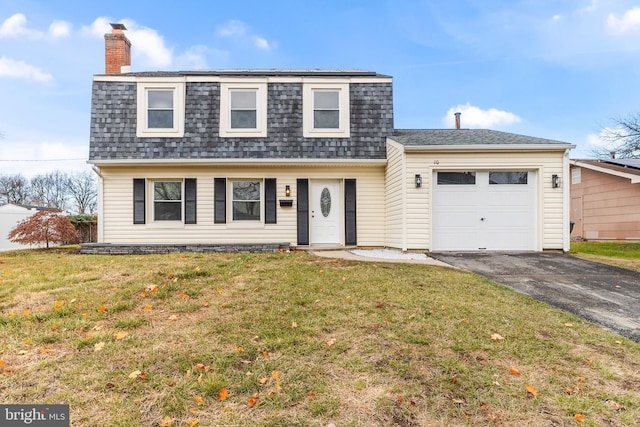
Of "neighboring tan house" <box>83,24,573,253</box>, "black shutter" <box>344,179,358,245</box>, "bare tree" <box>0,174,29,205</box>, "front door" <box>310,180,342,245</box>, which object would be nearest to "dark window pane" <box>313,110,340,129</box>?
"neighboring tan house" <box>83,24,573,253</box>

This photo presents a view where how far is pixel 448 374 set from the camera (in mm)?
2570

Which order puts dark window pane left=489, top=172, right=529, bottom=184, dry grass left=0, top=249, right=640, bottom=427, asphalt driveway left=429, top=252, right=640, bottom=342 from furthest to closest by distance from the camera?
1. dark window pane left=489, top=172, right=529, bottom=184
2. asphalt driveway left=429, top=252, right=640, bottom=342
3. dry grass left=0, top=249, right=640, bottom=427

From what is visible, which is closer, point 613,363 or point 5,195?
point 613,363

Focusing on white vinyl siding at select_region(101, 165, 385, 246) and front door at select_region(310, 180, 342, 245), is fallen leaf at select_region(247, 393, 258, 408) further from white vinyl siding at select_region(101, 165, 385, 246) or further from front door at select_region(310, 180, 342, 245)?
front door at select_region(310, 180, 342, 245)

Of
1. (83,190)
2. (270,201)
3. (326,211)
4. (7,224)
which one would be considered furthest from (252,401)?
(83,190)

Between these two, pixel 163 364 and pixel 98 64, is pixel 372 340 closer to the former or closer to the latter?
pixel 163 364

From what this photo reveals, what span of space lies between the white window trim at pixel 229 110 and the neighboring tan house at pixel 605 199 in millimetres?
13095

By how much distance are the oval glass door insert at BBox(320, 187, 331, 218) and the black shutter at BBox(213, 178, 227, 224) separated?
2.84 metres

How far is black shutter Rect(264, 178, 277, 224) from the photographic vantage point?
980cm

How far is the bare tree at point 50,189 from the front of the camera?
3406 cm

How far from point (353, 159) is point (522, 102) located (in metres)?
14.8

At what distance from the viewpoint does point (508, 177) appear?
8.79 m

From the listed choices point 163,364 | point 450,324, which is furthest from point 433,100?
point 163,364

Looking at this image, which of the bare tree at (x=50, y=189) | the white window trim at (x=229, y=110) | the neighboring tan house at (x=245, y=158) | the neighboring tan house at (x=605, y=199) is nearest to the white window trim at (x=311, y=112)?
the neighboring tan house at (x=245, y=158)
